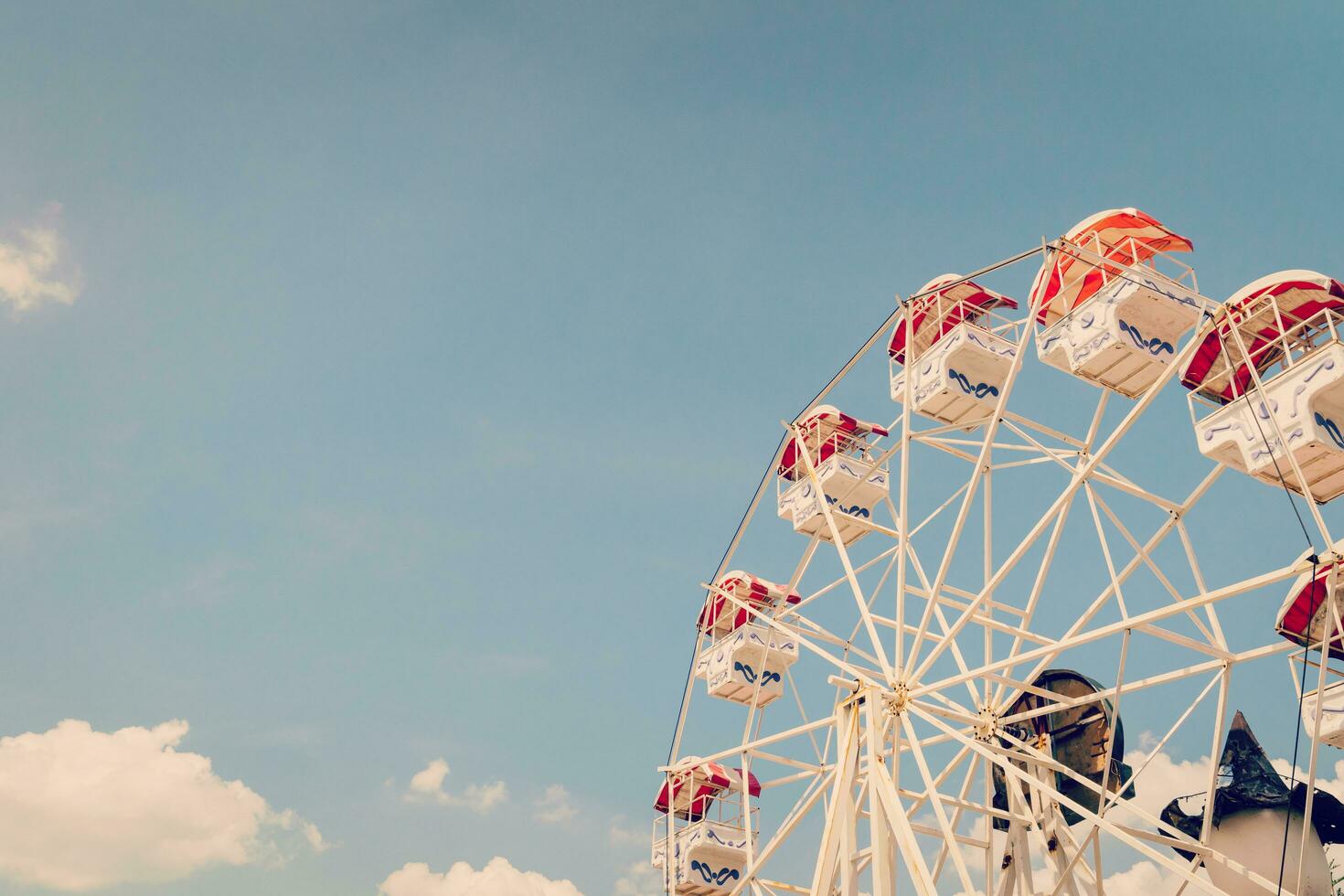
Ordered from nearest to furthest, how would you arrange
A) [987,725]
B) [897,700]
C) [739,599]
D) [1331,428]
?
Result: [1331,428] < [897,700] < [987,725] < [739,599]

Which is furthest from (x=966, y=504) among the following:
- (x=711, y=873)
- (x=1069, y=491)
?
(x=711, y=873)

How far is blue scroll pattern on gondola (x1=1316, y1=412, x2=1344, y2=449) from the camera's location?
14.9m

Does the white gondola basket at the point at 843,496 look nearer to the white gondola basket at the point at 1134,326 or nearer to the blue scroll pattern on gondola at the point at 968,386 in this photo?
the blue scroll pattern on gondola at the point at 968,386

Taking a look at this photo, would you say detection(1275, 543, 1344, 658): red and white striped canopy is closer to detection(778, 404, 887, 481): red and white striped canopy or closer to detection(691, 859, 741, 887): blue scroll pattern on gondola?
detection(778, 404, 887, 481): red and white striped canopy

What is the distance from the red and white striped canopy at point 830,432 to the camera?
78.8ft

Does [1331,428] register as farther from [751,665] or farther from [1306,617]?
[751,665]

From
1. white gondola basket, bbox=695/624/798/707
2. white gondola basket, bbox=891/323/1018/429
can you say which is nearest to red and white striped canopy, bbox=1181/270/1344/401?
white gondola basket, bbox=891/323/1018/429

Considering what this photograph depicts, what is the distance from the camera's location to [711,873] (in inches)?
988

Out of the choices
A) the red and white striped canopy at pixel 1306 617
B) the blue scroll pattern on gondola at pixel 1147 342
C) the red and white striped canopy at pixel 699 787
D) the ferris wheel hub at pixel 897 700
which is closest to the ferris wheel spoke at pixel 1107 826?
the ferris wheel hub at pixel 897 700

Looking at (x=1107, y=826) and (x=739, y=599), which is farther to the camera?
(x=739, y=599)

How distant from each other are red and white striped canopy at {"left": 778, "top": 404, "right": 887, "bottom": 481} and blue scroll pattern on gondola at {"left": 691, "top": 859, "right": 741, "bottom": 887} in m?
8.40

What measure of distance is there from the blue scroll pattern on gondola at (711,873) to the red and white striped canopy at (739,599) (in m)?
4.70

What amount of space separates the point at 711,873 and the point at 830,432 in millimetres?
9198

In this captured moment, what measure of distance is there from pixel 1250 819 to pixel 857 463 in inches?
445
